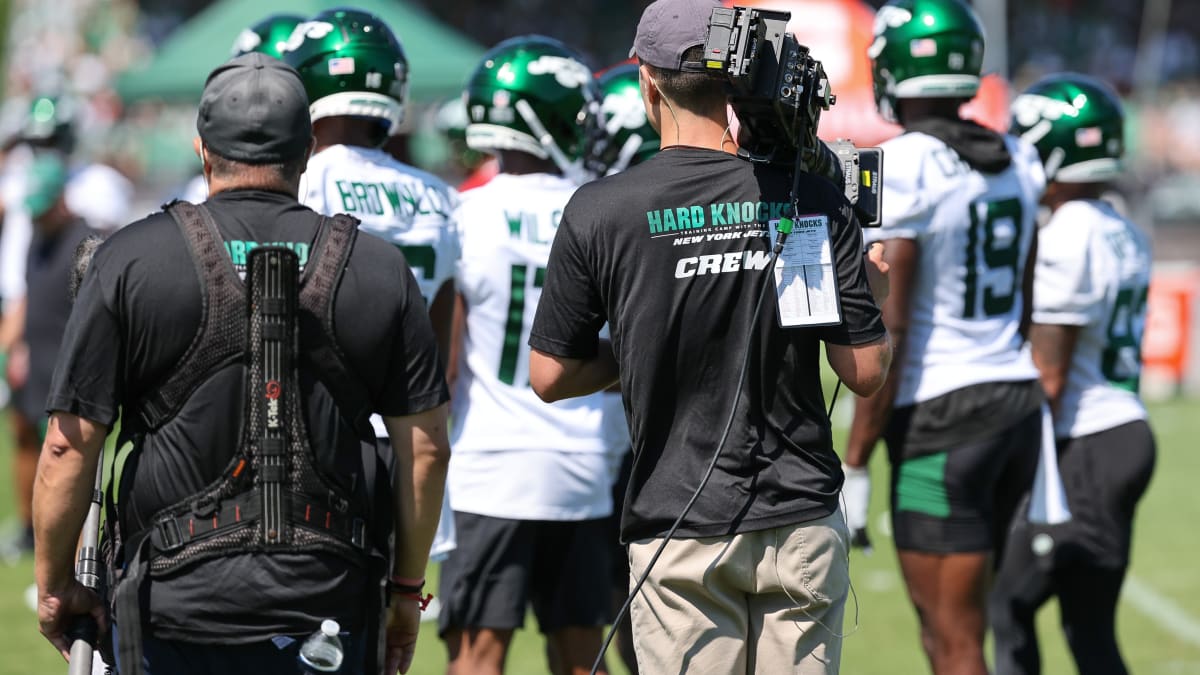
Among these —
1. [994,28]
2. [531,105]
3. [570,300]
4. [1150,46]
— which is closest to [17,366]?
[531,105]

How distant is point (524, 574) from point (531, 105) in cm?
152

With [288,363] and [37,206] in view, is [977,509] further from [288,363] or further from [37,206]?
[37,206]

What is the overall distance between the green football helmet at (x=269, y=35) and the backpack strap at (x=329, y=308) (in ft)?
5.87

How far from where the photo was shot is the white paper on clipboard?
131 inches

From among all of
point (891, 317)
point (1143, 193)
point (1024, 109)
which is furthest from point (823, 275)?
point (1143, 193)

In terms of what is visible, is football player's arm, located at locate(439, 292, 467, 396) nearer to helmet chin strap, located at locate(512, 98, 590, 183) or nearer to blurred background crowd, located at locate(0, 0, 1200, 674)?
helmet chin strap, located at locate(512, 98, 590, 183)

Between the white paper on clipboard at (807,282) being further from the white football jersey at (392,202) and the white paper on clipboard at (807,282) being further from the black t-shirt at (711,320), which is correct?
the white football jersey at (392,202)

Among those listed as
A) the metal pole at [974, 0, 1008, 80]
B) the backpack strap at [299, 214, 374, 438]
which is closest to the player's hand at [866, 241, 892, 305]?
the backpack strap at [299, 214, 374, 438]

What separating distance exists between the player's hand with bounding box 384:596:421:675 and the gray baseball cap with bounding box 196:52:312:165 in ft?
3.48

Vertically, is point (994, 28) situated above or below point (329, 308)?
below

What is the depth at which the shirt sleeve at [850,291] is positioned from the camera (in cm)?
338

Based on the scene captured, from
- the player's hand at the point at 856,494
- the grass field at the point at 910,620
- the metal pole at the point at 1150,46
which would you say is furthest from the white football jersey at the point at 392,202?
the metal pole at the point at 1150,46

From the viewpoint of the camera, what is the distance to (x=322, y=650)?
3.23 m

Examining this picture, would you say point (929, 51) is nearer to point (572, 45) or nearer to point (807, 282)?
point (807, 282)
